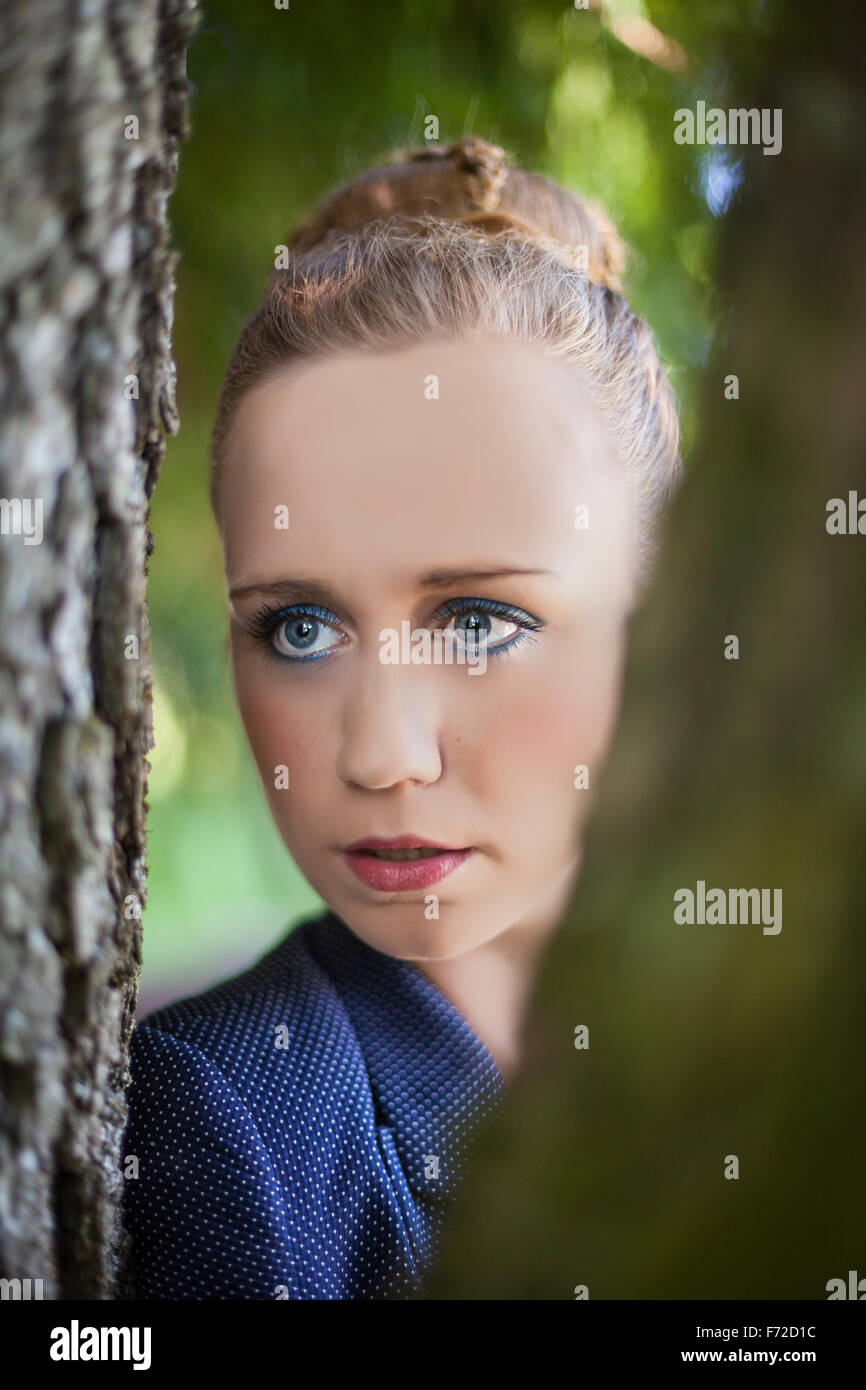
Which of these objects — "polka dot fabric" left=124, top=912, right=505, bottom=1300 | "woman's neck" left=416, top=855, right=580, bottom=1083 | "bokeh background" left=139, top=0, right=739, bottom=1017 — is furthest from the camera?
"bokeh background" left=139, top=0, right=739, bottom=1017

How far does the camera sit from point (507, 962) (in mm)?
1047

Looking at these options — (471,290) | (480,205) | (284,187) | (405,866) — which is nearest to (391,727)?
(405,866)

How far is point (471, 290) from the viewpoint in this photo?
38.7 inches

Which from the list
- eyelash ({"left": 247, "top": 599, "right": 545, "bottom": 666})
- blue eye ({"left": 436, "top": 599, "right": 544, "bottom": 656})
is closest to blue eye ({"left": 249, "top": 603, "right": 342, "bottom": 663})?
eyelash ({"left": 247, "top": 599, "right": 545, "bottom": 666})

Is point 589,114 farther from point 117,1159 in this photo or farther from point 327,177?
point 117,1159

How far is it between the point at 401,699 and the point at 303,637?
4.4 inches

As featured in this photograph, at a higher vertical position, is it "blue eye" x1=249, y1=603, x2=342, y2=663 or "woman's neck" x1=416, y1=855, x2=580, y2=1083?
"blue eye" x1=249, y1=603, x2=342, y2=663

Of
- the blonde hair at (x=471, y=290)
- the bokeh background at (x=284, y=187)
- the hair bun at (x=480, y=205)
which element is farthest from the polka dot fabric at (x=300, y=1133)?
the hair bun at (x=480, y=205)

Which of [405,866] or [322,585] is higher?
[322,585]

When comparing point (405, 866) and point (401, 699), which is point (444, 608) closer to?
point (401, 699)

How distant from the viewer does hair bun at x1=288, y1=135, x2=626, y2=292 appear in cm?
104

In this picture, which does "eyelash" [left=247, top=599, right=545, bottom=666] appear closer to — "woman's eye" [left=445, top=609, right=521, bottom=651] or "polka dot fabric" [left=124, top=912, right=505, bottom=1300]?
"woman's eye" [left=445, top=609, right=521, bottom=651]

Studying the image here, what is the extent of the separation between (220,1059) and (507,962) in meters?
0.27
